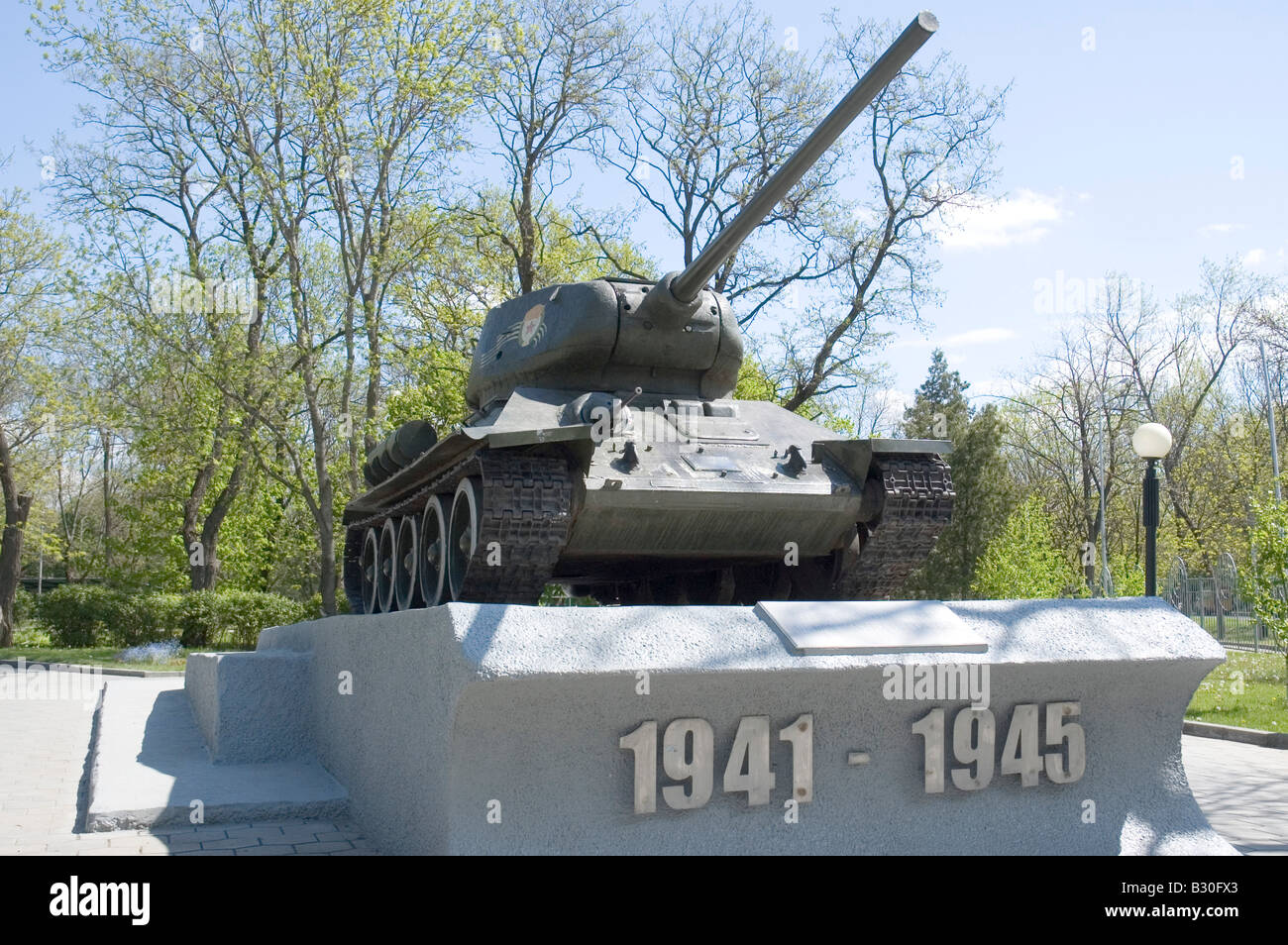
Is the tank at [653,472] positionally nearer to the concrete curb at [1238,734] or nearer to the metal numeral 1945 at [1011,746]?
the metal numeral 1945 at [1011,746]

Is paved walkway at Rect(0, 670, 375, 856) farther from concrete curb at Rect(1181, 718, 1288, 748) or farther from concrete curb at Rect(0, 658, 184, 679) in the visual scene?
concrete curb at Rect(1181, 718, 1288, 748)

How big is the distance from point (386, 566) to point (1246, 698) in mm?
10536

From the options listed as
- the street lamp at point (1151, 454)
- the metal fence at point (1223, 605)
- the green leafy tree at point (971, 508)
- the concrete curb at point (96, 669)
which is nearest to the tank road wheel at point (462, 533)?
the street lamp at point (1151, 454)

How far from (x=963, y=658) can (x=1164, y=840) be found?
4.64 ft

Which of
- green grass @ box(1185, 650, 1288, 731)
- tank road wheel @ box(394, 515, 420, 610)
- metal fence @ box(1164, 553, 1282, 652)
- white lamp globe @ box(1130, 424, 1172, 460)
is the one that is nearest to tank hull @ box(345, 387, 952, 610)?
tank road wheel @ box(394, 515, 420, 610)

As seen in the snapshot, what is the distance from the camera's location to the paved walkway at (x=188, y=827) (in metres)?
5.39

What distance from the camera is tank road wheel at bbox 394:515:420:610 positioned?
Result: 30.2 feet

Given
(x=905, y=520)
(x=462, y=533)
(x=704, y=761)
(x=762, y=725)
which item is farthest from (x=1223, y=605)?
(x=704, y=761)

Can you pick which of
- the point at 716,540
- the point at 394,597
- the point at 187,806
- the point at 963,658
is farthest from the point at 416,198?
the point at 963,658

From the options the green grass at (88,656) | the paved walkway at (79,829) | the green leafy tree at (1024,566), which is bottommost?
the green grass at (88,656)

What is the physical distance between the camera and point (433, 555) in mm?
8562

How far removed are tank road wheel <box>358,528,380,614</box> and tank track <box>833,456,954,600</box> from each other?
15.2 ft

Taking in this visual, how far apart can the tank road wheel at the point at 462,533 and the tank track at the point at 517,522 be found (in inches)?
3.8
